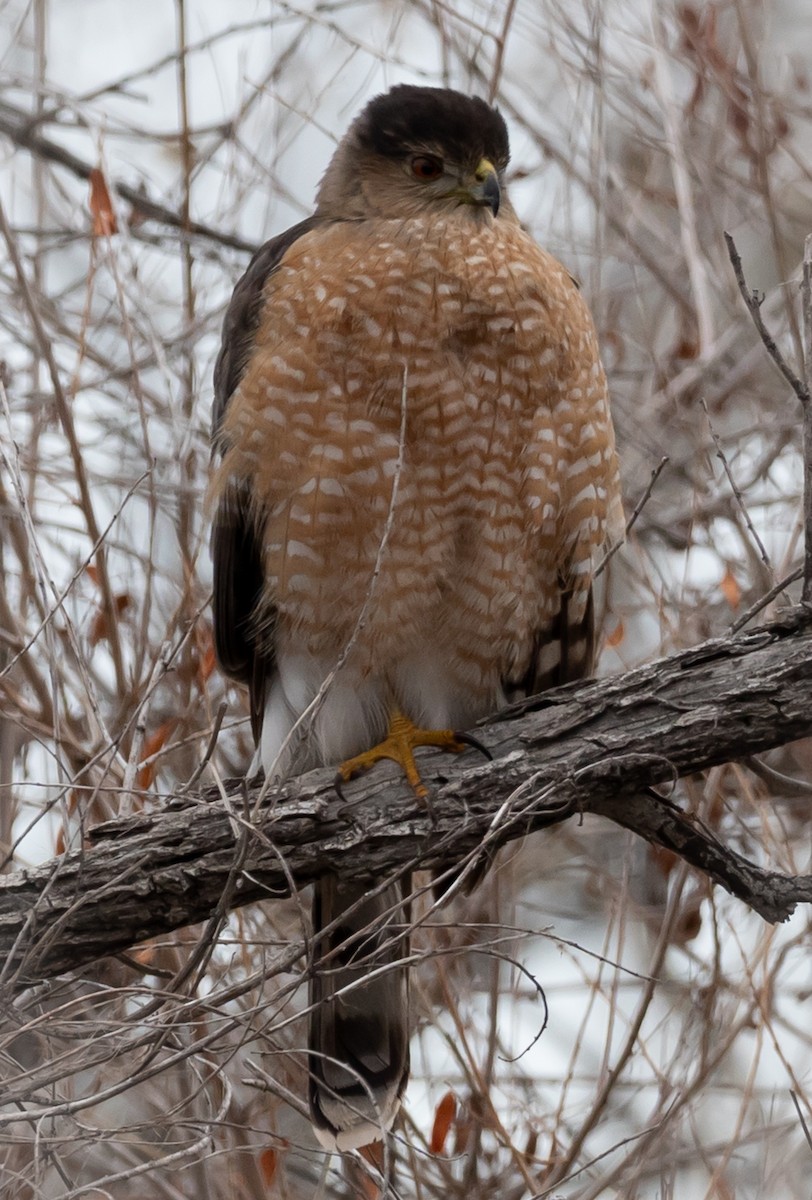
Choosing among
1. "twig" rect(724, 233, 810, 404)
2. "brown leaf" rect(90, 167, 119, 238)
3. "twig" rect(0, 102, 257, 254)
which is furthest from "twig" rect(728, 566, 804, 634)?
"twig" rect(0, 102, 257, 254)

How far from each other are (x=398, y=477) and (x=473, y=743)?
64 cm

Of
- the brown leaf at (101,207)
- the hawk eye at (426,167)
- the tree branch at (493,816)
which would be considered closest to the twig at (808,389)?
the tree branch at (493,816)

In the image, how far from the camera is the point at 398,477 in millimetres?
3201

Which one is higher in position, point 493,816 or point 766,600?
point 766,600

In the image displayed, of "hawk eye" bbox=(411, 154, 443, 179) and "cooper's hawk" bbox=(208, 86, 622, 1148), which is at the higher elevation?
"hawk eye" bbox=(411, 154, 443, 179)

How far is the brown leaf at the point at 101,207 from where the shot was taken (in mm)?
3801

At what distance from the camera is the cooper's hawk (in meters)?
3.40

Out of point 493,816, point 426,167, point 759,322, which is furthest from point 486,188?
point 493,816

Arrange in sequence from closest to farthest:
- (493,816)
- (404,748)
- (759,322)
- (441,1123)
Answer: (759,322), (493,816), (441,1123), (404,748)

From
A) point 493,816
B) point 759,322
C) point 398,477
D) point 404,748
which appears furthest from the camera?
point 404,748

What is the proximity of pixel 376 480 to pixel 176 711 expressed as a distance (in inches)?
53.1

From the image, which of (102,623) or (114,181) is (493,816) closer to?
(102,623)

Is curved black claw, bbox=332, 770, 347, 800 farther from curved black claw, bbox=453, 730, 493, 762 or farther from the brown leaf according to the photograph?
the brown leaf

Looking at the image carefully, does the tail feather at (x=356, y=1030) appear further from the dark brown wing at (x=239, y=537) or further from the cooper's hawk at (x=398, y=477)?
the dark brown wing at (x=239, y=537)
